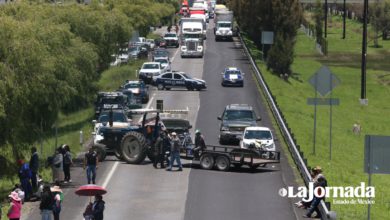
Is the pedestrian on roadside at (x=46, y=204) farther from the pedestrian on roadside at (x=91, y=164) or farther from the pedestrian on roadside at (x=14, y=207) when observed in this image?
the pedestrian on roadside at (x=91, y=164)

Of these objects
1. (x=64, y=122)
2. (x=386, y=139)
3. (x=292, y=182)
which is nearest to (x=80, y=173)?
(x=292, y=182)

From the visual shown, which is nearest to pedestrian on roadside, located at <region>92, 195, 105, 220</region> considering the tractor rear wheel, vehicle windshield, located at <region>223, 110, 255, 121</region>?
the tractor rear wheel

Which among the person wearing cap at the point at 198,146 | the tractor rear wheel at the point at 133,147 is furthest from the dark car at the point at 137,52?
the person wearing cap at the point at 198,146

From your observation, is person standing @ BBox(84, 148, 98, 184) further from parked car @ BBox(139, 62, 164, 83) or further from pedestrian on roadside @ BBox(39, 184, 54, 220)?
parked car @ BBox(139, 62, 164, 83)

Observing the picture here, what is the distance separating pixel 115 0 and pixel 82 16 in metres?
42.1

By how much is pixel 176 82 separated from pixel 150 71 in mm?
3769

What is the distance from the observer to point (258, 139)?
40688 millimetres

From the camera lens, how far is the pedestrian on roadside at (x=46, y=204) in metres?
24.7

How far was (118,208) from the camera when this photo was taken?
29.0m

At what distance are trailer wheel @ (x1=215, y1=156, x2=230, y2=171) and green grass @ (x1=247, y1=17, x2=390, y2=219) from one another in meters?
4.25

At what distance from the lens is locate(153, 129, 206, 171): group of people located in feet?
117

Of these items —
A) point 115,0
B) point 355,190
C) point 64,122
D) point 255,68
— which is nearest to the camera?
point 355,190

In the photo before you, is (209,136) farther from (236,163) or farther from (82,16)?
(82,16)

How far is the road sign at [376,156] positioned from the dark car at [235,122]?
67.2ft
